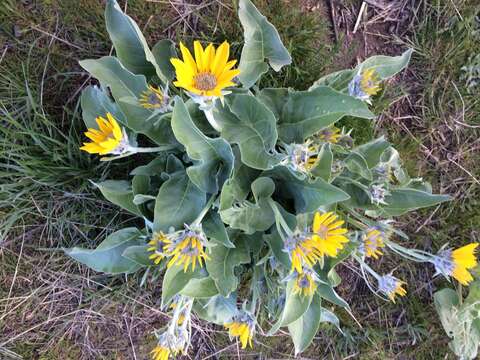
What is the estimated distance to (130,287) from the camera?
2318mm

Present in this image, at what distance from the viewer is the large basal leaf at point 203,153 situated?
1456mm

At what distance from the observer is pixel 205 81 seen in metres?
1.38

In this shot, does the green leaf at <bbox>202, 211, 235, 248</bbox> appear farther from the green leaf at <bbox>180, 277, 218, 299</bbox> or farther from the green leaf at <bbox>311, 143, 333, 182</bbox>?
the green leaf at <bbox>311, 143, 333, 182</bbox>

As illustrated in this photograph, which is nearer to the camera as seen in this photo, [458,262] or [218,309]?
[458,262]

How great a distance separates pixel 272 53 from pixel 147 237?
782mm

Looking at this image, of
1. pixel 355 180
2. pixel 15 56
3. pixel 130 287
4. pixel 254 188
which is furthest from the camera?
pixel 130 287

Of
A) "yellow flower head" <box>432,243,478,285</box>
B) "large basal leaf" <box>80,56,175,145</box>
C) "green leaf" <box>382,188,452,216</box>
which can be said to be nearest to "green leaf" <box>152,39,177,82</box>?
"large basal leaf" <box>80,56,175,145</box>

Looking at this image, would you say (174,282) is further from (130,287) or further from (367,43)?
(367,43)

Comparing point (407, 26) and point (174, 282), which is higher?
point (407, 26)

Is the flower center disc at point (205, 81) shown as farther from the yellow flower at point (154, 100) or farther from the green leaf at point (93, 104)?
the green leaf at point (93, 104)

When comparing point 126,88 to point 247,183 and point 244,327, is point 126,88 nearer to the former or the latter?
point 247,183

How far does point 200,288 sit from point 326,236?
0.55 metres

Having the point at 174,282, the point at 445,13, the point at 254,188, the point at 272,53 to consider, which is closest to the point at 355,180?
the point at 254,188

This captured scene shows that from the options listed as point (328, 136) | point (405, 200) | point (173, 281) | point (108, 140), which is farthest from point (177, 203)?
point (405, 200)
